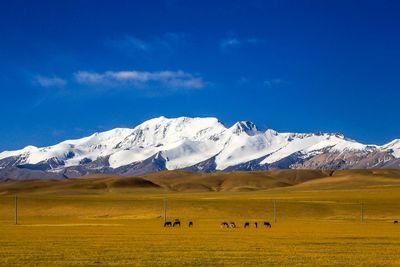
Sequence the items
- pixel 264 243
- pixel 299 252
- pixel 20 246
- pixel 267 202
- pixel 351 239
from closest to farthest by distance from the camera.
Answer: pixel 299 252
pixel 20 246
pixel 264 243
pixel 351 239
pixel 267 202

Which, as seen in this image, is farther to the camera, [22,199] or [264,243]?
[22,199]

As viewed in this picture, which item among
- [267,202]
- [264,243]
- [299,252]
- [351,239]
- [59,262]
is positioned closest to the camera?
[59,262]

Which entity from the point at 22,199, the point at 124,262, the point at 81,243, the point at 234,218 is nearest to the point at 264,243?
the point at 81,243

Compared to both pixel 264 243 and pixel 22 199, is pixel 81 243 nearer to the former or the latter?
pixel 264 243

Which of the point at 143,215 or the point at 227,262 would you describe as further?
the point at 143,215

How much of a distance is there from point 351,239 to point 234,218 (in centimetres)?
5278

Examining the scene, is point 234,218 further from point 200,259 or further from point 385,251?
point 200,259

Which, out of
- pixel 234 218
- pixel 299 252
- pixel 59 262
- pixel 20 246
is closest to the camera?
pixel 59 262

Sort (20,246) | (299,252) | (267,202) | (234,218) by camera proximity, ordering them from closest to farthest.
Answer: (299,252) → (20,246) → (234,218) → (267,202)

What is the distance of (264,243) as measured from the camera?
158ft

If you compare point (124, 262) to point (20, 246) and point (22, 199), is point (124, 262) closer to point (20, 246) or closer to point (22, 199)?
point (20, 246)

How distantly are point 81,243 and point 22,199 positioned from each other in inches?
3438

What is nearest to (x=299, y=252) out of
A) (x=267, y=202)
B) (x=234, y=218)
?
(x=234, y=218)

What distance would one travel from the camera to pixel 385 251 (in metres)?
41.8
